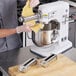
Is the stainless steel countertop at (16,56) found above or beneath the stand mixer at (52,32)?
beneath

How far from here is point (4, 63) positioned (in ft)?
5.72

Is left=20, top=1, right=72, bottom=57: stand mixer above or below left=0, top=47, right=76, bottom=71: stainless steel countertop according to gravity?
above

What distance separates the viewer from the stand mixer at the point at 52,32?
177 cm

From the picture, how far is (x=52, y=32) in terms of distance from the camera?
1830 mm

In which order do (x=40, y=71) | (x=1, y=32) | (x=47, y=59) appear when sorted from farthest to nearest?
1. (x=1, y=32)
2. (x=47, y=59)
3. (x=40, y=71)

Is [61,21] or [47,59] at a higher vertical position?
[61,21]

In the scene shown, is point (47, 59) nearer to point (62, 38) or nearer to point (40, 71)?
point (40, 71)

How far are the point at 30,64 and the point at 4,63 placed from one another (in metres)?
0.21

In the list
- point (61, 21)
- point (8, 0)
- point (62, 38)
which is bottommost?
point (62, 38)

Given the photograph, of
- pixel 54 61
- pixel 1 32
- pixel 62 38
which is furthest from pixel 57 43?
pixel 1 32

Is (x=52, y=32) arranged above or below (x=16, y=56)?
above

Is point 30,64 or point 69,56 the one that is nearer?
point 30,64

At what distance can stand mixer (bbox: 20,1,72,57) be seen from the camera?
1775 mm

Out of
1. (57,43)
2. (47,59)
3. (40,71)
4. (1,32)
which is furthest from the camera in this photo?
(57,43)
